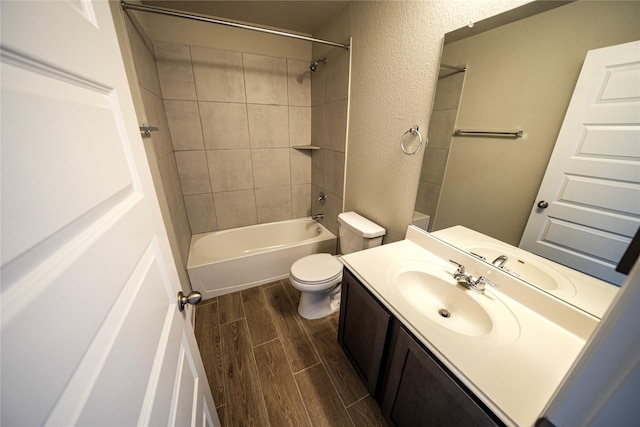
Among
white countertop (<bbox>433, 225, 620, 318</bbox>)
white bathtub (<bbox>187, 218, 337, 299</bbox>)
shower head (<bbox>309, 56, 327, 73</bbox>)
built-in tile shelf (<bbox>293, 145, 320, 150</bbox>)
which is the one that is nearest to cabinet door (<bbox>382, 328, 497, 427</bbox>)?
white countertop (<bbox>433, 225, 620, 318</bbox>)

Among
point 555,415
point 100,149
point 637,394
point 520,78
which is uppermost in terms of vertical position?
point 520,78

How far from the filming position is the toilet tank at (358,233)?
1.62 meters

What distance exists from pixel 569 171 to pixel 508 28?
0.60 meters

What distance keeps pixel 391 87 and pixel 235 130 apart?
5.17 ft

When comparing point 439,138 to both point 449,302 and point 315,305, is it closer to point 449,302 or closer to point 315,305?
point 449,302

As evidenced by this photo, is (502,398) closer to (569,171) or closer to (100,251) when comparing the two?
(569,171)

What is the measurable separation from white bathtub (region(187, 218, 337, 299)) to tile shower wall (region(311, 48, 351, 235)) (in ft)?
0.94

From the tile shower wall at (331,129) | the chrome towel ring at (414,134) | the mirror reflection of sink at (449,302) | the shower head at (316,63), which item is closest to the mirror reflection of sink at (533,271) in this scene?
the mirror reflection of sink at (449,302)

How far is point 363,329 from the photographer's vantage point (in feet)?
3.91

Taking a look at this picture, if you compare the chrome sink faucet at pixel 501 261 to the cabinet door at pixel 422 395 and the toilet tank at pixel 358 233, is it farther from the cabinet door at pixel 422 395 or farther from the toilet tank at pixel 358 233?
the toilet tank at pixel 358 233

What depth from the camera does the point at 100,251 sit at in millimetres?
369

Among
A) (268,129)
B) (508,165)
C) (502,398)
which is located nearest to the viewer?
(502,398)

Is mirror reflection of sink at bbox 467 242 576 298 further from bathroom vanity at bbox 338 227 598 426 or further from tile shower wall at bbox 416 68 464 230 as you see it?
tile shower wall at bbox 416 68 464 230

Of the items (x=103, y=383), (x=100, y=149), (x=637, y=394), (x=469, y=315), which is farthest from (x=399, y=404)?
(x=100, y=149)
